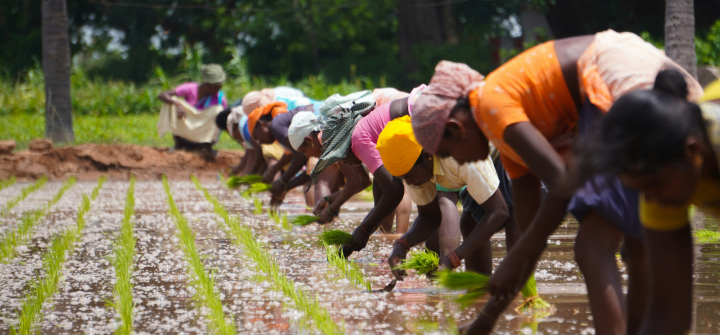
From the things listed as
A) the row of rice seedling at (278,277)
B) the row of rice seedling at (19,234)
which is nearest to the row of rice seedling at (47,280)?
the row of rice seedling at (19,234)

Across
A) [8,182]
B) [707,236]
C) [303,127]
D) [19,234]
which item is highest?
[303,127]

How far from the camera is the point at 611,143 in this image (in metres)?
1.85

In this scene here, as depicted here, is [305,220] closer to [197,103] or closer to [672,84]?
[672,84]

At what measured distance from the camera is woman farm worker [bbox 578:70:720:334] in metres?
1.82

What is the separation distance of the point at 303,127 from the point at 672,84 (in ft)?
13.4

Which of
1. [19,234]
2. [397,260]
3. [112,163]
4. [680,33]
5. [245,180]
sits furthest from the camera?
[112,163]

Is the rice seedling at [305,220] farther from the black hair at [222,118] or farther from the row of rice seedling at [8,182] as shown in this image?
the row of rice seedling at [8,182]

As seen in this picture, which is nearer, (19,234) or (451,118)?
(451,118)

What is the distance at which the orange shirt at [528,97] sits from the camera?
2525mm

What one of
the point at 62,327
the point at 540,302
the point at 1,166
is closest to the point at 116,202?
the point at 1,166

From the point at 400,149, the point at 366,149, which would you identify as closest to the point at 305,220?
the point at 366,149

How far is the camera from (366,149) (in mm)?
4656

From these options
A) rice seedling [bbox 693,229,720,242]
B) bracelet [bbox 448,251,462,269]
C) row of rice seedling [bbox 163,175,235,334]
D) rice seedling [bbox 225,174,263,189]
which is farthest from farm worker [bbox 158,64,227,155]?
bracelet [bbox 448,251,462,269]

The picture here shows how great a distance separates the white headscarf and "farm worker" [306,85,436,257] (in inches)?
19.0
